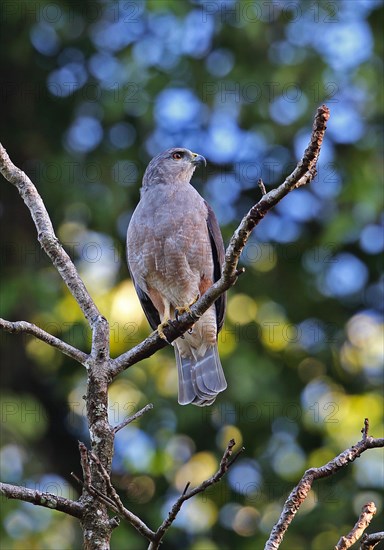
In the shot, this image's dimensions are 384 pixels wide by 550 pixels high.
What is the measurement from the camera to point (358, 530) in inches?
98.6

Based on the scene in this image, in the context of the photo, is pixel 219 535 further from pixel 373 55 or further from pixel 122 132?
pixel 373 55

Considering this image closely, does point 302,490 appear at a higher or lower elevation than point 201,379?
lower

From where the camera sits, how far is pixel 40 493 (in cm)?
260

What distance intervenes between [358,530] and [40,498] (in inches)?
36.5

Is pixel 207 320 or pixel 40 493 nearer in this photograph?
pixel 40 493

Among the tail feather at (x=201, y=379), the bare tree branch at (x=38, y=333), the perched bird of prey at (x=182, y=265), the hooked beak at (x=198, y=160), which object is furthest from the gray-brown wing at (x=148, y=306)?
A: the bare tree branch at (x=38, y=333)

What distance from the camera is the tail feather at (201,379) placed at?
513 centimetres

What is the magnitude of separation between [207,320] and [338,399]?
9.65 feet

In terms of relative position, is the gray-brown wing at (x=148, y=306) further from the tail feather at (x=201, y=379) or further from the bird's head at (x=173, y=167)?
A: the bird's head at (x=173, y=167)

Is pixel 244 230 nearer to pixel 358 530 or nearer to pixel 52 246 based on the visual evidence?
pixel 52 246

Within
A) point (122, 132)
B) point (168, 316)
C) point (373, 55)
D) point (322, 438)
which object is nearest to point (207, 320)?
point (168, 316)

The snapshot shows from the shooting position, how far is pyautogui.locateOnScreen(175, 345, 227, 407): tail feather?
5.13m

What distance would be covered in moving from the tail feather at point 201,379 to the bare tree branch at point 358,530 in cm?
253

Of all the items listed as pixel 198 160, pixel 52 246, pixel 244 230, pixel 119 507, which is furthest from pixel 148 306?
pixel 119 507
